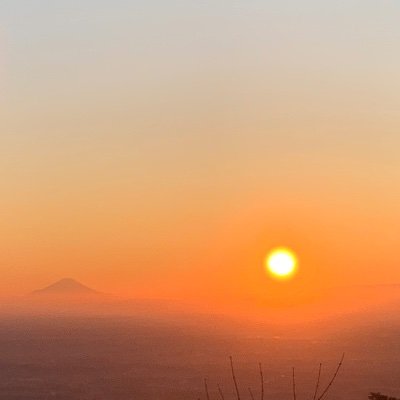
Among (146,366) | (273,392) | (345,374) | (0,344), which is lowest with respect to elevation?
(273,392)

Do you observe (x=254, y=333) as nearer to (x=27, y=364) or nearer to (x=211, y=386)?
(x=27, y=364)

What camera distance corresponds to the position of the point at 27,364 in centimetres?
8600

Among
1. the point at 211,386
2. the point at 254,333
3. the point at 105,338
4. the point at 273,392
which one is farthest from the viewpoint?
the point at 254,333

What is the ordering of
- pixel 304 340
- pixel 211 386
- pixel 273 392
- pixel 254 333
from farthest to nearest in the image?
pixel 254 333, pixel 304 340, pixel 211 386, pixel 273 392

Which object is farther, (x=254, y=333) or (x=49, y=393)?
(x=254, y=333)

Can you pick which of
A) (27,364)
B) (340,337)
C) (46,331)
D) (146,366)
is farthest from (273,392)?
(46,331)

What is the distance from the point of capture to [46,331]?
468 feet

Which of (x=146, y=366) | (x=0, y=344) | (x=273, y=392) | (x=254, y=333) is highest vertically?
(x=254, y=333)

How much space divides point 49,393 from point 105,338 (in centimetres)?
6215

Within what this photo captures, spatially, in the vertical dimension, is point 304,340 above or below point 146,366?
A: above

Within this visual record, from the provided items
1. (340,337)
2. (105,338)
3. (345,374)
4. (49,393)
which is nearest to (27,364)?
(49,393)

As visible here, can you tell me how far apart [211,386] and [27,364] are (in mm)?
24200

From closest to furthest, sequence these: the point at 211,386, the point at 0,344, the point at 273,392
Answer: the point at 273,392 < the point at 211,386 < the point at 0,344

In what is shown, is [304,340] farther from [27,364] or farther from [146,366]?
[27,364]
